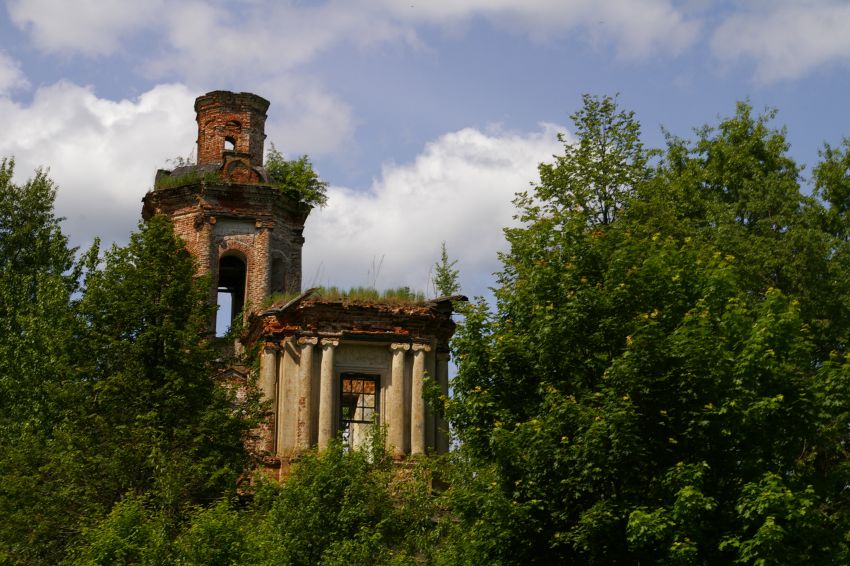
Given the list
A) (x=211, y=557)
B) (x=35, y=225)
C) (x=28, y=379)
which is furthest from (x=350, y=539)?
(x=35, y=225)

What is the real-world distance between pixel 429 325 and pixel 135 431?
9.97 meters

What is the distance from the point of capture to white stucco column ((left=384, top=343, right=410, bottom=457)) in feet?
92.6

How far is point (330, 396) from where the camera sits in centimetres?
2831

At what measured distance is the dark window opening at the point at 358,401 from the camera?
29047 mm

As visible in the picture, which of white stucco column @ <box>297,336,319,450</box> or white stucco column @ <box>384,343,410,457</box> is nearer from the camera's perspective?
white stucco column @ <box>297,336,319,450</box>

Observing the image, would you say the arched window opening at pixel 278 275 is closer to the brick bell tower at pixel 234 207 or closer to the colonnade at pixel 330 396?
the brick bell tower at pixel 234 207

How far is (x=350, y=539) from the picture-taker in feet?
68.6

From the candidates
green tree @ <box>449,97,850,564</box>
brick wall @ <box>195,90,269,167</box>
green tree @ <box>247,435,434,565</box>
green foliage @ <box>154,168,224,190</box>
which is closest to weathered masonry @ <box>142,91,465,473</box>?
green foliage @ <box>154,168,224,190</box>

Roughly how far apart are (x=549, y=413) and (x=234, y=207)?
62.7 feet

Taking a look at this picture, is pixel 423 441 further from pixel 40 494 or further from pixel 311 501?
pixel 40 494

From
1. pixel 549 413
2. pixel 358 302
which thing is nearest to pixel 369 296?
pixel 358 302

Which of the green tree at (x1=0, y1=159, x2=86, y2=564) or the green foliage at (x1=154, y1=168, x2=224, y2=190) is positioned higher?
the green foliage at (x1=154, y1=168, x2=224, y2=190)

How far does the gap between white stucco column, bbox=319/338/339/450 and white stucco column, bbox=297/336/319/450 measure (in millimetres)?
271

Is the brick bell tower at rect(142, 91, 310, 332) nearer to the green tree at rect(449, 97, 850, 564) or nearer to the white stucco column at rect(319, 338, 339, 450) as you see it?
the white stucco column at rect(319, 338, 339, 450)
